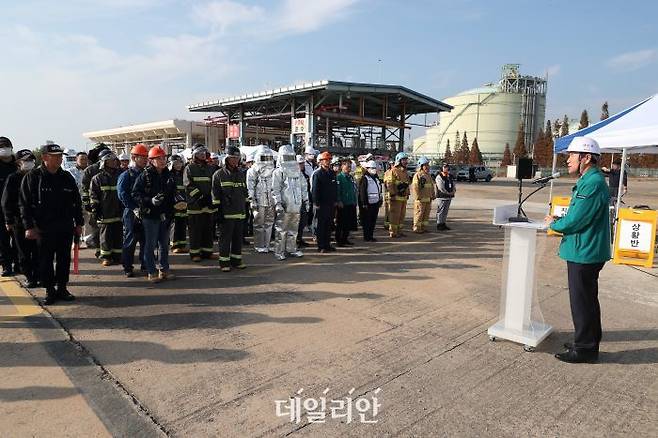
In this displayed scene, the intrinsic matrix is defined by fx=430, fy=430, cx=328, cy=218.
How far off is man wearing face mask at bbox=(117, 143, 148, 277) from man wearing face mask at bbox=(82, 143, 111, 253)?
64.2 inches

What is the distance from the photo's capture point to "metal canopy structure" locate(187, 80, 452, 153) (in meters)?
30.8

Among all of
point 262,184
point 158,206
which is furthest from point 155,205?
point 262,184

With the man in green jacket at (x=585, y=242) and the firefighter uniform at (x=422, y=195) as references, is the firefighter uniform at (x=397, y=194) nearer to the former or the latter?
the firefighter uniform at (x=422, y=195)

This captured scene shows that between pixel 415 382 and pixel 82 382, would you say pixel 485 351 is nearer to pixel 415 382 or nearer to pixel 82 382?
pixel 415 382

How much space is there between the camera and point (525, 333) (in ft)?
14.2

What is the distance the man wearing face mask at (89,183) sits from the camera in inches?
310

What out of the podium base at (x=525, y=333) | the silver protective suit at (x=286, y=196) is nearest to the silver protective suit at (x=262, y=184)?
the silver protective suit at (x=286, y=196)

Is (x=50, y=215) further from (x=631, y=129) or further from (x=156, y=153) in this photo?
(x=631, y=129)

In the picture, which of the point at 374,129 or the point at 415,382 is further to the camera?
the point at 374,129

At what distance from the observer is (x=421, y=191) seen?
11.0 m

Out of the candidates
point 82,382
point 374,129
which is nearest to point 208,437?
point 82,382

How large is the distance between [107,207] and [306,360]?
509 centimetres

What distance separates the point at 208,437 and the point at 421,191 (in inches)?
354

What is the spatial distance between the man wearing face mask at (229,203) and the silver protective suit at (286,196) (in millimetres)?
836
